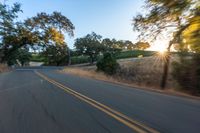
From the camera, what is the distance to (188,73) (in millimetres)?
20531

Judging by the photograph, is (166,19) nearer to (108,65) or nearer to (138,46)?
(138,46)

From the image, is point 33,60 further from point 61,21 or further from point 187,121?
point 187,121

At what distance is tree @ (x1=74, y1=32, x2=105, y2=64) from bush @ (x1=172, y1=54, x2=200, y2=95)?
257ft

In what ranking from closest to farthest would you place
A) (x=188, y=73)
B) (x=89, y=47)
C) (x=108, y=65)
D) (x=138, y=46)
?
(x=188, y=73)
(x=138, y=46)
(x=108, y=65)
(x=89, y=47)

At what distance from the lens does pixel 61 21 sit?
59312 mm

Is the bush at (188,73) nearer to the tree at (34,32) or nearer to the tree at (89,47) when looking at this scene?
the tree at (34,32)

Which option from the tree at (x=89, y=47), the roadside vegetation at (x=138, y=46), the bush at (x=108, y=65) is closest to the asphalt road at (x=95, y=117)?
the roadside vegetation at (x=138, y=46)

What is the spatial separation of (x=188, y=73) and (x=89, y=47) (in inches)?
3135

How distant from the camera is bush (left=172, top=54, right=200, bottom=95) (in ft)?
63.9

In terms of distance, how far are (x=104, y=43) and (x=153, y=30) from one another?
81.3 m

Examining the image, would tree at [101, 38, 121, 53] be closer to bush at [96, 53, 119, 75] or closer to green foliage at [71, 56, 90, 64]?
green foliage at [71, 56, 90, 64]

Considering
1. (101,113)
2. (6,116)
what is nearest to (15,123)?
(6,116)

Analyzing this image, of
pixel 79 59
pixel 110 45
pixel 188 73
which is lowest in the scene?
pixel 79 59

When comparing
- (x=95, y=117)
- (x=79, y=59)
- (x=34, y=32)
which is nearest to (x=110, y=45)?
(x=79, y=59)
